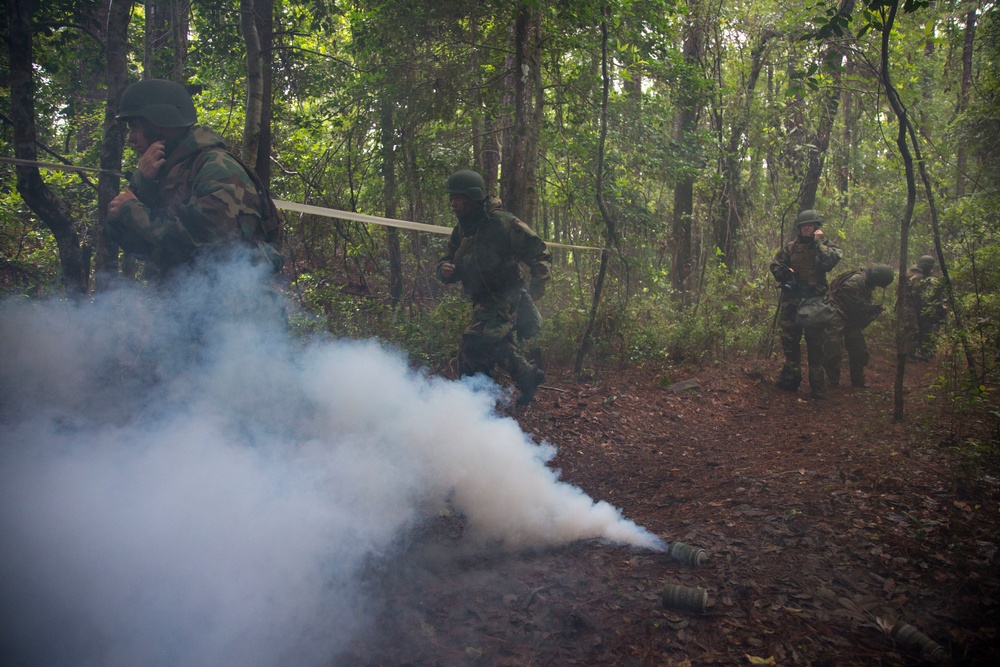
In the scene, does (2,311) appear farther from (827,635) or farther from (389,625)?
(827,635)

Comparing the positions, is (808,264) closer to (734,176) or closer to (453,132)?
(734,176)

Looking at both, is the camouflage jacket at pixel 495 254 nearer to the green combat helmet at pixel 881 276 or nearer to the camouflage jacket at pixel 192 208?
the camouflage jacket at pixel 192 208

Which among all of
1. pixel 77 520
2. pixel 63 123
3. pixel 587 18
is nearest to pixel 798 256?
pixel 587 18

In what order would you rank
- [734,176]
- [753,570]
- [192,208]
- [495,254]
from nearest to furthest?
[753,570] → [192,208] → [495,254] → [734,176]

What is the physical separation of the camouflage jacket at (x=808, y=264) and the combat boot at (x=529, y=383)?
4267mm

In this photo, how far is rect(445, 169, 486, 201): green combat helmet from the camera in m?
6.15

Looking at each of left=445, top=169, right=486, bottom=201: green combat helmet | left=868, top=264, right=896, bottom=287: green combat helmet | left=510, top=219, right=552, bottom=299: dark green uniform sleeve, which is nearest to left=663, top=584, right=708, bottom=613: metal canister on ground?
left=510, top=219, right=552, bottom=299: dark green uniform sleeve

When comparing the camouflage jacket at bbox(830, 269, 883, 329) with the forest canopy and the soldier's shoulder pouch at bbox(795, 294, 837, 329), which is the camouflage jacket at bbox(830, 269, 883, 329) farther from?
the forest canopy

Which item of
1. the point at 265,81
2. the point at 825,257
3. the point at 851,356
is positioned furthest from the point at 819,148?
the point at 265,81

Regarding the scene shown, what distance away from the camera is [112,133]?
18.7ft

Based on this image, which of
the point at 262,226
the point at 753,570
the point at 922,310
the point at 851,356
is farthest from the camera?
the point at 922,310

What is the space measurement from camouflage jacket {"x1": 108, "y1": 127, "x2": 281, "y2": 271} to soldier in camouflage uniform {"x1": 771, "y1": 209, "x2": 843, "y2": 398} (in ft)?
23.2

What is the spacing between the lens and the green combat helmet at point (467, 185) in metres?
6.15

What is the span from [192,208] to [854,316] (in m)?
8.78
